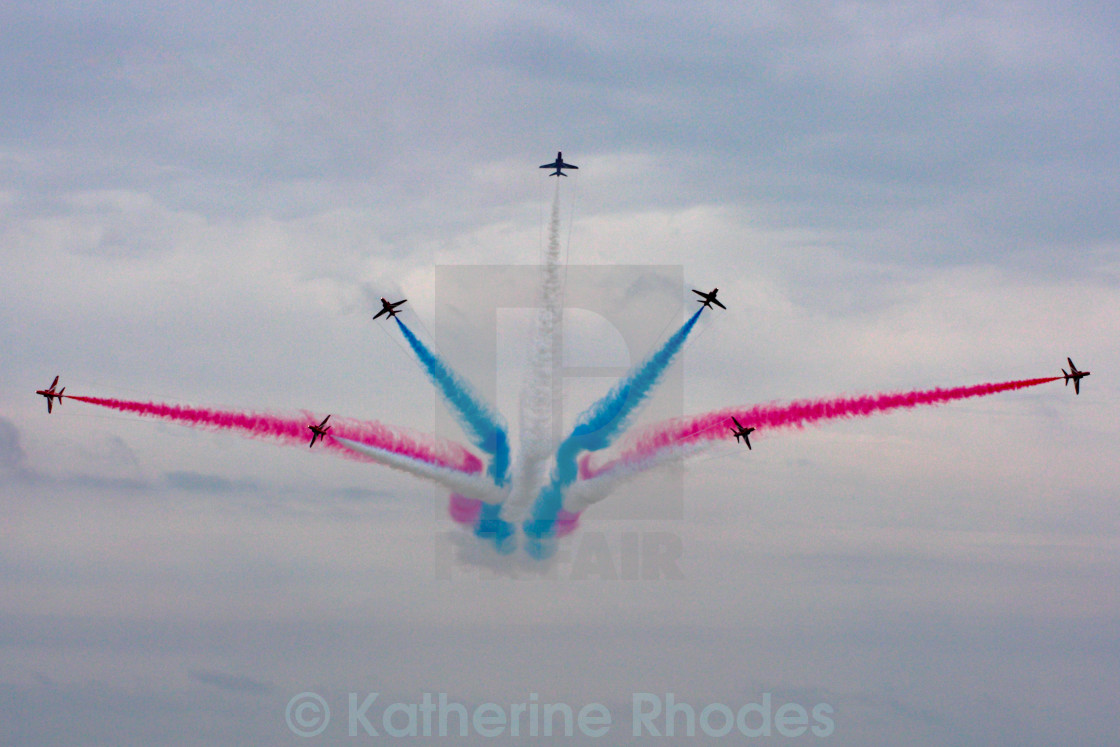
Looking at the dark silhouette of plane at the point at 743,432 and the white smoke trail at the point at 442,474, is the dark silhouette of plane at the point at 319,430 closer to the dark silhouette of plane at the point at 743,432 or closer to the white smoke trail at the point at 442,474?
the white smoke trail at the point at 442,474

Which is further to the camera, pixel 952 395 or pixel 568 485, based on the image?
pixel 568 485

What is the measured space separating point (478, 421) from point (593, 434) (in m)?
11.0

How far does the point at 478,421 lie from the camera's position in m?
159

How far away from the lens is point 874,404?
14975 cm

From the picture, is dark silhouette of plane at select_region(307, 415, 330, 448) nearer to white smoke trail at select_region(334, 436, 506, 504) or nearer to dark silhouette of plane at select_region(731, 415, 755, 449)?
white smoke trail at select_region(334, 436, 506, 504)

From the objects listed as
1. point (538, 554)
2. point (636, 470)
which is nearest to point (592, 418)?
point (636, 470)

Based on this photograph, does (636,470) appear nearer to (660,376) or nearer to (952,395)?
(660,376)

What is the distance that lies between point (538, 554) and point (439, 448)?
17.8m

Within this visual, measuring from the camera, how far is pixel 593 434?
159625 millimetres

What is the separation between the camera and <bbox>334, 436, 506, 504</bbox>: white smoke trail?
513 feet

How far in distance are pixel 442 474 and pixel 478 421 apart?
20.8 ft

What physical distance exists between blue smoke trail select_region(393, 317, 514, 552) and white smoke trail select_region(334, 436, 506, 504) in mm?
1164

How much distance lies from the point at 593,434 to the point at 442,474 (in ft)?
49.0

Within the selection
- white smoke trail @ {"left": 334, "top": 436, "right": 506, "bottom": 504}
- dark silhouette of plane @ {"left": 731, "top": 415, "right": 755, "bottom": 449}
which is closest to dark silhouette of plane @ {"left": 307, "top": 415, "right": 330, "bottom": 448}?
white smoke trail @ {"left": 334, "top": 436, "right": 506, "bottom": 504}
